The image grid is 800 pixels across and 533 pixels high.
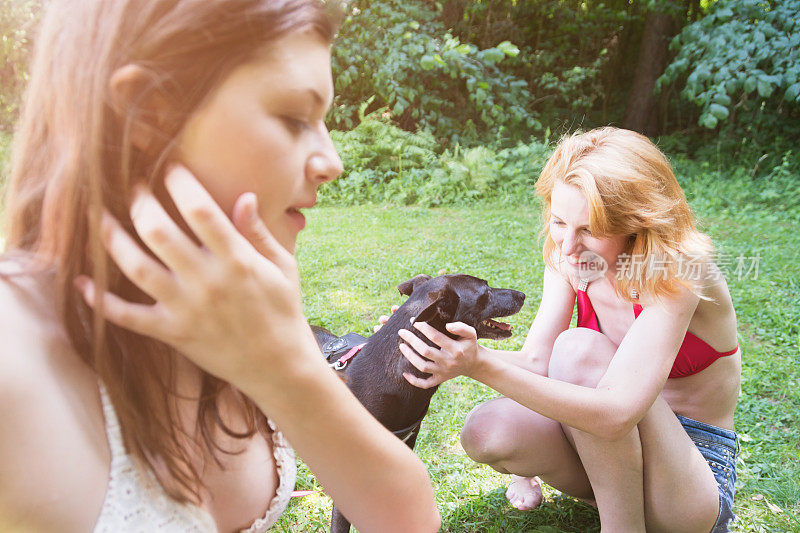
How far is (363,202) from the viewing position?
9.66m

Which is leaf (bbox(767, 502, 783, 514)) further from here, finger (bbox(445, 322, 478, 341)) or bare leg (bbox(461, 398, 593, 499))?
finger (bbox(445, 322, 478, 341))

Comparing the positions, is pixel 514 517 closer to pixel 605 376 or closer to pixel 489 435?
pixel 489 435

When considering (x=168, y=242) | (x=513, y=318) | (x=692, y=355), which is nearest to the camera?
(x=168, y=242)

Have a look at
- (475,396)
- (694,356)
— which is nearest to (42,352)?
(694,356)

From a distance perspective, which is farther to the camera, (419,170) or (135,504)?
(419,170)

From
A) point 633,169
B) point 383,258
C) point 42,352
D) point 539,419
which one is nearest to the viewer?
point 42,352

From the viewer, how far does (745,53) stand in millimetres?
8633

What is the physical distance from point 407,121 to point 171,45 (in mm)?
11927

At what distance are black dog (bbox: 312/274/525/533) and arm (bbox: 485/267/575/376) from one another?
155mm

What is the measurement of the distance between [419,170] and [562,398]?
8456mm

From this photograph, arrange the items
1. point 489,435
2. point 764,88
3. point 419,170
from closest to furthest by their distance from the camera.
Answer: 1. point 489,435
2. point 764,88
3. point 419,170

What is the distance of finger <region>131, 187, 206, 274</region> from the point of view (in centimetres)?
69

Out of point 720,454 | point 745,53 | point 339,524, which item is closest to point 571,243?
point 720,454

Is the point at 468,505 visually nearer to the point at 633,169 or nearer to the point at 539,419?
the point at 539,419
